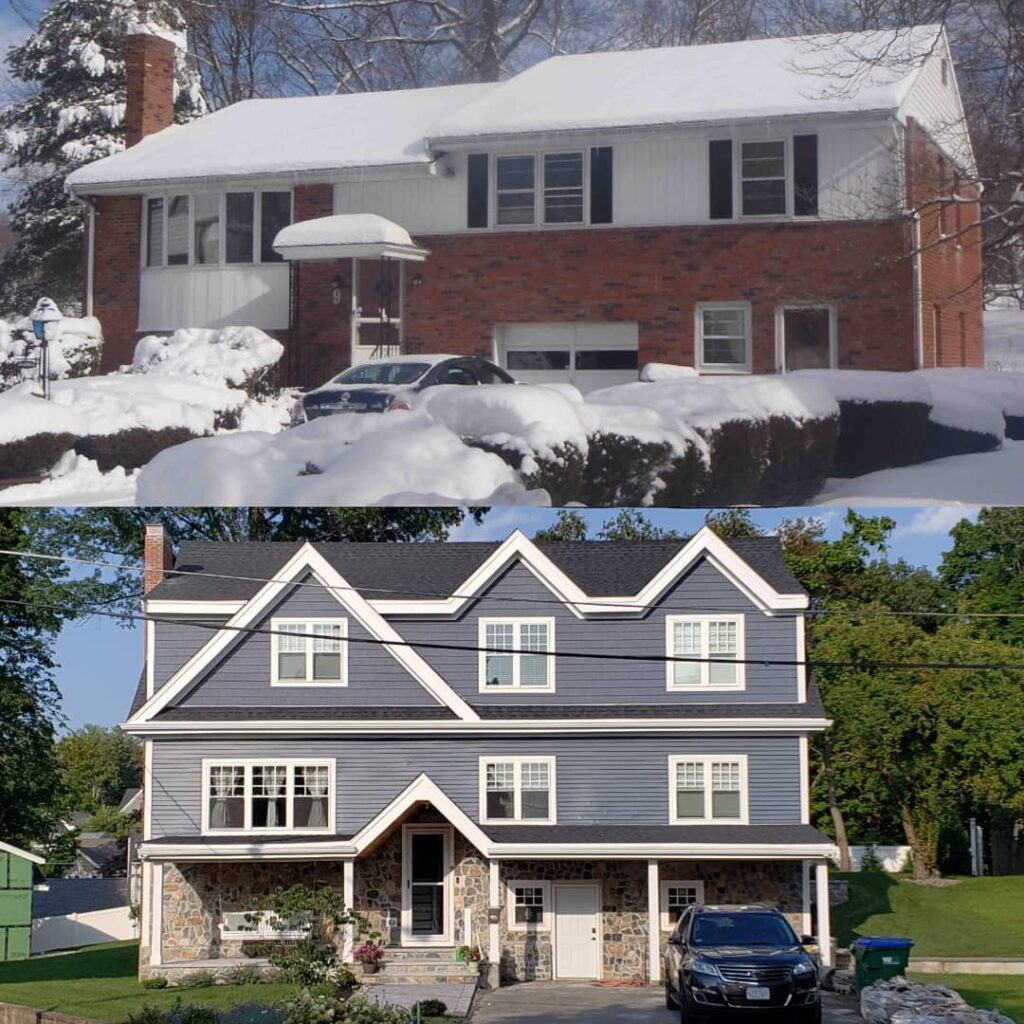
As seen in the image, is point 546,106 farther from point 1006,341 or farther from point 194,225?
point 1006,341

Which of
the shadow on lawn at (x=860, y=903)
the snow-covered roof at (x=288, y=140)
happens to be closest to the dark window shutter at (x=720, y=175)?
the snow-covered roof at (x=288, y=140)

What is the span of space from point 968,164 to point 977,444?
2.57 meters

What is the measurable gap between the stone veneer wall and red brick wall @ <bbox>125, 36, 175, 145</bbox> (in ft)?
28.7

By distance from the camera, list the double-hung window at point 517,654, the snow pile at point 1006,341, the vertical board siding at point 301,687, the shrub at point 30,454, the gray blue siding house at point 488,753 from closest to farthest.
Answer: the snow pile at point 1006,341, the shrub at point 30,454, the gray blue siding house at point 488,753, the vertical board siding at point 301,687, the double-hung window at point 517,654

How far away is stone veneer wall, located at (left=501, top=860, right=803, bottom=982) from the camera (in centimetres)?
1917

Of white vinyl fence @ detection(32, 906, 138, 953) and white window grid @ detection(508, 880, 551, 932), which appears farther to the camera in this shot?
white vinyl fence @ detection(32, 906, 138, 953)

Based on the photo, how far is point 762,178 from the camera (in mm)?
16219

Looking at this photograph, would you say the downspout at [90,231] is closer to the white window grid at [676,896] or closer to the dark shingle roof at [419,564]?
the dark shingle roof at [419,564]

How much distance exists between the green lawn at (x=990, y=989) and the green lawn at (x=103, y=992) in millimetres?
5195

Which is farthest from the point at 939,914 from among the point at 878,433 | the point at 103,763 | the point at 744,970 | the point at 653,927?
the point at 103,763

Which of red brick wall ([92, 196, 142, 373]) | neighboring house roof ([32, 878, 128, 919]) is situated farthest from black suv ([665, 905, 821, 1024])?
neighboring house roof ([32, 878, 128, 919])

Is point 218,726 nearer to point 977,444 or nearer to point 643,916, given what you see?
point 643,916

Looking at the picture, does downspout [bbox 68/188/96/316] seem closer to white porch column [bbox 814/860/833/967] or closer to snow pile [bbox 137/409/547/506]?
snow pile [bbox 137/409/547/506]

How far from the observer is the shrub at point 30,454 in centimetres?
1702
